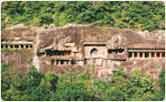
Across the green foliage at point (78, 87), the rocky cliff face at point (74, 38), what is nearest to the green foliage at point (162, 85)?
the green foliage at point (78, 87)

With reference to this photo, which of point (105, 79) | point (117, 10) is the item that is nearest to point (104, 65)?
point (105, 79)

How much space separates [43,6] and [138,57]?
1.90m

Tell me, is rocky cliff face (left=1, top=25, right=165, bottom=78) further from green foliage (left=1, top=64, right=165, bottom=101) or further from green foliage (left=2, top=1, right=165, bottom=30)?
green foliage (left=2, top=1, right=165, bottom=30)

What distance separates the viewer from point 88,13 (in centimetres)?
1472

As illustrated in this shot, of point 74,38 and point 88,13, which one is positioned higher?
point 88,13

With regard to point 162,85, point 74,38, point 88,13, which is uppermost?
point 88,13

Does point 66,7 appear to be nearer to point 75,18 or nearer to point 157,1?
point 75,18

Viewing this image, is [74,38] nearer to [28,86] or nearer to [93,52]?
[93,52]

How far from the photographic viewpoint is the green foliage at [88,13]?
47.9ft

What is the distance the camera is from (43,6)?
14.8 meters

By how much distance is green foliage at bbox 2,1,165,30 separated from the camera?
1459 cm

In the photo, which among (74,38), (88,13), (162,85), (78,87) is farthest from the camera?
(88,13)

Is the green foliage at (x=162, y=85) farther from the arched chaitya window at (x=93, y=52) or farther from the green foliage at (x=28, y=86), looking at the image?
the green foliage at (x=28, y=86)

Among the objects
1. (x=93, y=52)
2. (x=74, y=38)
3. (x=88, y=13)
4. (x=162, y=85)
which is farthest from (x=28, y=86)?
(x=162, y=85)
